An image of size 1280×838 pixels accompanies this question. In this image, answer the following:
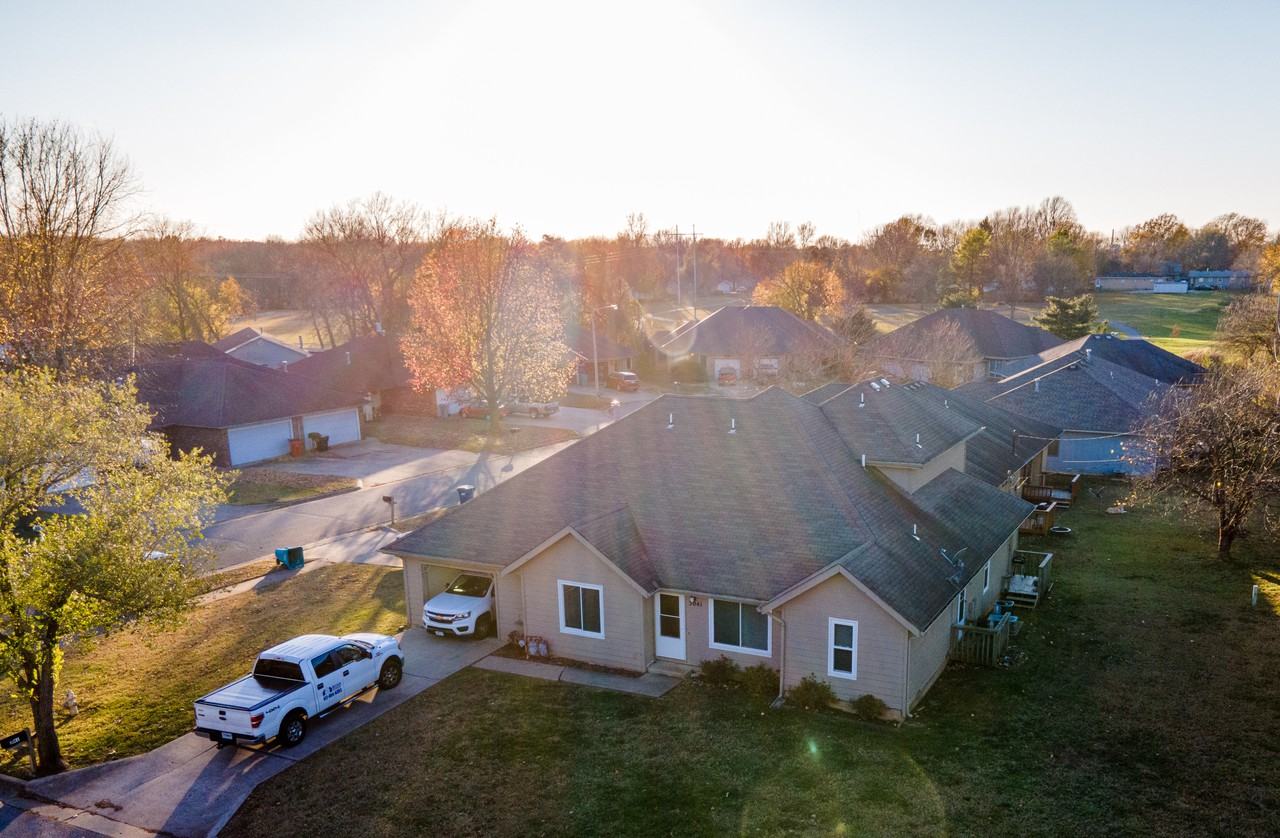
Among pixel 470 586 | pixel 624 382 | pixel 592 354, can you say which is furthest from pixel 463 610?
pixel 592 354

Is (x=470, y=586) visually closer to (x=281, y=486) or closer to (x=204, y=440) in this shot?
(x=281, y=486)

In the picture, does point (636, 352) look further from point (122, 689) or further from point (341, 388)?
point (122, 689)

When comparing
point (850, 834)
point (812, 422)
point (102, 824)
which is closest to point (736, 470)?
point (812, 422)

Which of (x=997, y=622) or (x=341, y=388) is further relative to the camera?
(x=341, y=388)

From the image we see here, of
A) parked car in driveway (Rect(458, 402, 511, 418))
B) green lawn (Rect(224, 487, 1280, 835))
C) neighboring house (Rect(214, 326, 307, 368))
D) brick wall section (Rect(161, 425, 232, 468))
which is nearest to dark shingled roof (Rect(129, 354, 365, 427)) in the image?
brick wall section (Rect(161, 425, 232, 468))

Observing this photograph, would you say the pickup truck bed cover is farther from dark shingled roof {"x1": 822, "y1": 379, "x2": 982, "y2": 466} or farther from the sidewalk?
dark shingled roof {"x1": 822, "y1": 379, "x2": 982, "y2": 466}

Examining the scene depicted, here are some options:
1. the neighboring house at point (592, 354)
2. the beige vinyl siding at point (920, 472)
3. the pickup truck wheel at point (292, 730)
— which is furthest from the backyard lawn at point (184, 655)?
the neighboring house at point (592, 354)
